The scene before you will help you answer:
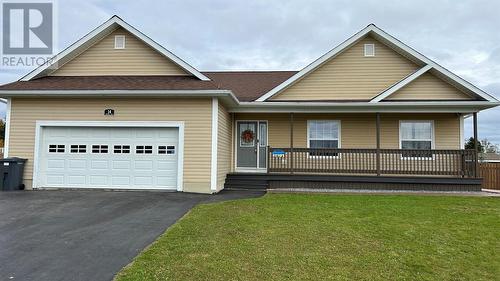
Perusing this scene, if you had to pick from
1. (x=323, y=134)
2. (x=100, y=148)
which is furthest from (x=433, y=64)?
(x=100, y=148)

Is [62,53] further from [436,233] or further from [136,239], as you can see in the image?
[436,233]

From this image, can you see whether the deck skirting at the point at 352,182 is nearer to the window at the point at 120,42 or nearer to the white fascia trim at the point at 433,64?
the white fascia trim at the point at 433,64

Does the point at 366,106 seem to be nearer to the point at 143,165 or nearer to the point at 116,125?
the point at 143,165

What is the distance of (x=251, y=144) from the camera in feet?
46.6

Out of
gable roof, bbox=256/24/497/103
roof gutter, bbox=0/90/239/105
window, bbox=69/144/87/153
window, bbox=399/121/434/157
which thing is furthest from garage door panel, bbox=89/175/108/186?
window, bbox=399/121/434/157

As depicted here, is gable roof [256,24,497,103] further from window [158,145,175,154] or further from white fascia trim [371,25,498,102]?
window [158,145,175,154]

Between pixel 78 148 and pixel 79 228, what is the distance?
6.08 meters

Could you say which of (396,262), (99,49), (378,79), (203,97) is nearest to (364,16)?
(378,79)

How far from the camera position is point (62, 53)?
492 inches

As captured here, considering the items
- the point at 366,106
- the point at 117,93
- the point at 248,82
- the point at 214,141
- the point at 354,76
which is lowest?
the point at 214,141

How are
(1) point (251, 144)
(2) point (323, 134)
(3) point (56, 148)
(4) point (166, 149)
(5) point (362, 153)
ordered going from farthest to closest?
1. (1) point (251, 144)
2. (2) point (323, 134)
3. (5) point (362, 153)
4. (3) point (56, 148)
5. (4) point (166, 149)

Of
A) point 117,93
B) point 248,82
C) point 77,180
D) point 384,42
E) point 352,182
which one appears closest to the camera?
point 117,93

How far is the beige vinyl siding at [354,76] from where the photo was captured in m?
13.8

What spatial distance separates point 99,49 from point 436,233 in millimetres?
12228
